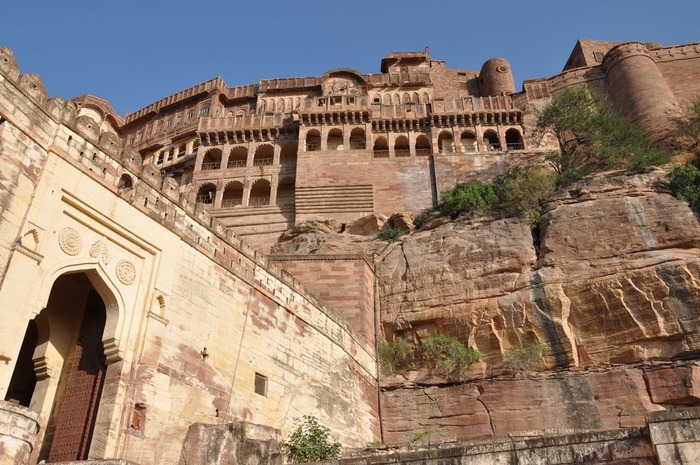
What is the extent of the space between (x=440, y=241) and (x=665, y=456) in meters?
13.1

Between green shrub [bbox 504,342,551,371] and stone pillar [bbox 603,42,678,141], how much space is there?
52.7 feet

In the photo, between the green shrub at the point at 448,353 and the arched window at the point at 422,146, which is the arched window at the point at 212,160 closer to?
the arched window at the point at 422,146

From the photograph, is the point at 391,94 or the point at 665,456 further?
the point at 391,94

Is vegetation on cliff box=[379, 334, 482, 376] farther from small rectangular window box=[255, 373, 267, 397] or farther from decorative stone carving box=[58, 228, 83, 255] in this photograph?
decorative stone carving box=[58, 228, 83, 255]

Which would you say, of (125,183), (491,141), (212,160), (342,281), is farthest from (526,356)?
(212,160)

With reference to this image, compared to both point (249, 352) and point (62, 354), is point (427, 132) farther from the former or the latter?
point (62, 354)

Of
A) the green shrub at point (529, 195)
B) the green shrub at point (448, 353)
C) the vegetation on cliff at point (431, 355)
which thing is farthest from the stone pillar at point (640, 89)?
the vegetation on cliff at point (431, 355)

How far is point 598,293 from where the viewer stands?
15289 mm

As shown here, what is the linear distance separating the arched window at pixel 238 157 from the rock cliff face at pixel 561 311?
14.8 m

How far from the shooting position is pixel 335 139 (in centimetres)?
3042

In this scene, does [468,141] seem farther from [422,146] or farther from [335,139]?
[335,139]

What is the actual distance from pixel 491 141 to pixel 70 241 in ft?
79.9

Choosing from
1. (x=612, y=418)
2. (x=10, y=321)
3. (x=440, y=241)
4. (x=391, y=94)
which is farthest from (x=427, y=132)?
(x=10, y=321)

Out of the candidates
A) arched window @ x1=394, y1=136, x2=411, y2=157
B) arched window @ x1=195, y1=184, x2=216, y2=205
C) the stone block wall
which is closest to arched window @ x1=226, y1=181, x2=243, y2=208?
arched window @ x1=195, y1=184, x2=216, y2=205
